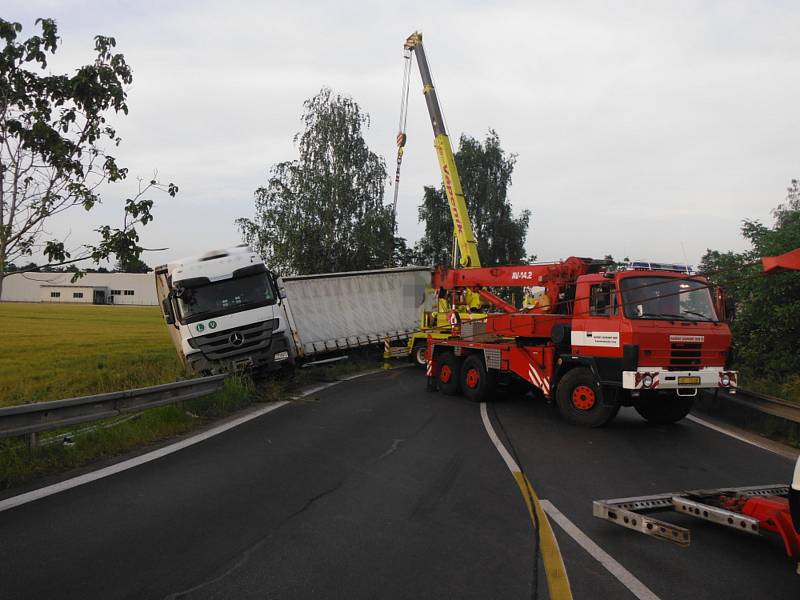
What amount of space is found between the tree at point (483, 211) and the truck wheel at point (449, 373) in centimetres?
3258

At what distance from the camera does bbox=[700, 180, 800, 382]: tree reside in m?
→ 14.4

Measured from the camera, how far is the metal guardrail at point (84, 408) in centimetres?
647

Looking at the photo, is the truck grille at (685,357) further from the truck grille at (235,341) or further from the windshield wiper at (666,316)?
the truck grille at (235,341)

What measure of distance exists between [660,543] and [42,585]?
167 inches

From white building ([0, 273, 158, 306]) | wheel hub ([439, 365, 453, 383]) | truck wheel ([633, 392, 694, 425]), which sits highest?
white building ([0, 273, 158, 306])

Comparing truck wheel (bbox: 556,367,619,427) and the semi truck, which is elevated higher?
the semi truck

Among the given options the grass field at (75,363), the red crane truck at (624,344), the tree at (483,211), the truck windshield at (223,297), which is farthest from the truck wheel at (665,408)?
the tree at (483,211)

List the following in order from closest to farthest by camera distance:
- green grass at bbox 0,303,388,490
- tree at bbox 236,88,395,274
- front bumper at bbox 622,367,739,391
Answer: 1. green grass at bbox 0,303,388,490
2. front bumper at bbox 622,367,739,391
3. tree at bbox 236,88,395,274

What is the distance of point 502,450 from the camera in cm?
832

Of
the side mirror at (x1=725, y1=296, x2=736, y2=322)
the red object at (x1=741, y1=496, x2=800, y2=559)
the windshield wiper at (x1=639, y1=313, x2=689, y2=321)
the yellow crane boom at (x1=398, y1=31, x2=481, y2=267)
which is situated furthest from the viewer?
the yellow crane boom at (x1=398, y1=31, x2=481, y2=267)

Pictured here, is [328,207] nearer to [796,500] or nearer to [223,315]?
[223,315]

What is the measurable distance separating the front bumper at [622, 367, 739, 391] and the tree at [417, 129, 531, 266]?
37.4 m

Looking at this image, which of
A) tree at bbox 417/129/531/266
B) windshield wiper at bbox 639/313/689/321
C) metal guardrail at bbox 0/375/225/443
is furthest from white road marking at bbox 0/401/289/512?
tree at bbox 417/129/531/266

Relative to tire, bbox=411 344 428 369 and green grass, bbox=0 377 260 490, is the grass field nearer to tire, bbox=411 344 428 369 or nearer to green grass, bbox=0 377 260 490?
green grass, bbox=0 377 260 490
